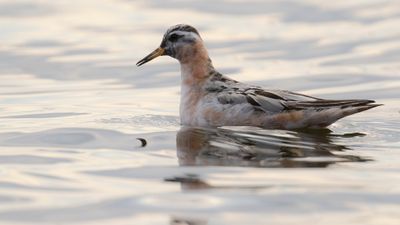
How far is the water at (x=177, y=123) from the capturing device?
33.5 feet

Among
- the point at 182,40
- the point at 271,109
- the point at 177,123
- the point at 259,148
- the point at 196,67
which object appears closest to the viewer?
the point at 259,148

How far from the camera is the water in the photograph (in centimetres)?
1021

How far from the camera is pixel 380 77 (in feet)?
62.8

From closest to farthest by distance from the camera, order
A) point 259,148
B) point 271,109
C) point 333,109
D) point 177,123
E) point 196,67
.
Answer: point 259,148, point 333,109, point 271,109, point 177,123, point 196,67

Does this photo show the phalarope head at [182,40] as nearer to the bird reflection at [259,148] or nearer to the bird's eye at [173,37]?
the bird's eye at [173,37]

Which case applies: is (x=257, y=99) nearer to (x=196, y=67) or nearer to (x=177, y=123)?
(x=177, y=123)

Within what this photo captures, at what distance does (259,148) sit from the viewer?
13.1 metres

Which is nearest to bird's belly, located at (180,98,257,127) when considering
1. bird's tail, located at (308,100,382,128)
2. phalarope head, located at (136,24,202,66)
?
bird's tail, located at (308,100,382,128)

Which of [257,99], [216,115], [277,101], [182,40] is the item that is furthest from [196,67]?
[277,101]

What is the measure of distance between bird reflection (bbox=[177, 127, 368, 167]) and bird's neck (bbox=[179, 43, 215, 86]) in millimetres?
1074

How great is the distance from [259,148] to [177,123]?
2.47 m

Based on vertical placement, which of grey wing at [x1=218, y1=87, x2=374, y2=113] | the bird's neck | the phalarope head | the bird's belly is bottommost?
the bird's belly

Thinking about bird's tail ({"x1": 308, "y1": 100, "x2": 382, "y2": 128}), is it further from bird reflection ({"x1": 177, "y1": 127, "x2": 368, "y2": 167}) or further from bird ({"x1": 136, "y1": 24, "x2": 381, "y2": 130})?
bird reflection ({"x1": 177, "y1": 127, "x2": 368, "y2": 167})

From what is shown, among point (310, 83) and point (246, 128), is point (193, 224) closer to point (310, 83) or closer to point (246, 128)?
point (246, 128)
